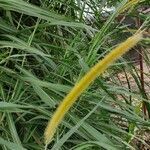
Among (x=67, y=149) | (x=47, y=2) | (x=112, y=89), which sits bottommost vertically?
(x=67, y=149)

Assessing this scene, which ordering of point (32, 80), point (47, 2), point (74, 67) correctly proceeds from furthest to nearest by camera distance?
1. point (47, 2)
2. point (74, 67)
3. point (32, 80)

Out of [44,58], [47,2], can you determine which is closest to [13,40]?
[44,58]

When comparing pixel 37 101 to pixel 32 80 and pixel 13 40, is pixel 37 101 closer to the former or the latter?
pixel 32 80

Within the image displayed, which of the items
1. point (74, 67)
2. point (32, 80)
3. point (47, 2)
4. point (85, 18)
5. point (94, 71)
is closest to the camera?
point (94, 71)

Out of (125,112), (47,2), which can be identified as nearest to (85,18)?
(47,2)

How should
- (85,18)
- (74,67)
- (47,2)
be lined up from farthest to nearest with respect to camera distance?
(85,18) < (47,2) < (74,67)

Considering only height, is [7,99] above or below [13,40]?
below

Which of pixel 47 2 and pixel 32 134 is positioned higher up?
pixel 47 2

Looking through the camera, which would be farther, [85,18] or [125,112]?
[85,18]

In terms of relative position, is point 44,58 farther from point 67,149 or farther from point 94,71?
point 94,71
